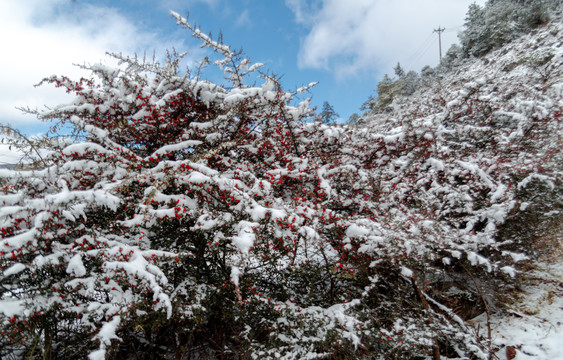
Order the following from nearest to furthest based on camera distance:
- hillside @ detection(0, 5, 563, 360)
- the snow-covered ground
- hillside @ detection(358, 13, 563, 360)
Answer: hillside @ detection(0, 5, 563, 360)
the snow-covered ground
hillside @ detection(358, 13, 563, 360)

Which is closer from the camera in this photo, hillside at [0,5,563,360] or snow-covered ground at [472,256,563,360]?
hillside at [0,5,563,360]

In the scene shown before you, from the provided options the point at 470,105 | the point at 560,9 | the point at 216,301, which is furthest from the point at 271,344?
the point at 560,9

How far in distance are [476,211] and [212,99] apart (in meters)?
4.71

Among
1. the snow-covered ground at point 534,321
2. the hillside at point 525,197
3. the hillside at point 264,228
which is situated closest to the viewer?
the hillside at point 264,228

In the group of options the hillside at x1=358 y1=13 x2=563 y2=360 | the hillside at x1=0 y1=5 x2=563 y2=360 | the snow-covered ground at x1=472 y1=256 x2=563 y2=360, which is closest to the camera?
the hillside at x1=0 y1=5 x2=563 y2=360

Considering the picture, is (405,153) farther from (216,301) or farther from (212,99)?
(216,301)

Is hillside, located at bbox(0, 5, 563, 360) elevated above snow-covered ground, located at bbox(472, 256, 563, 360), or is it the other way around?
hillside, located at bbox(0, 5, 563, 360)

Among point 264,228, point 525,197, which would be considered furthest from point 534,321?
point 264,228

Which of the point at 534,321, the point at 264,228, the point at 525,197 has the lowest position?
the point at 534,321

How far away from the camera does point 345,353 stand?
11.9 feet

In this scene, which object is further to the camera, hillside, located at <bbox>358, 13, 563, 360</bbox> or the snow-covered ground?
hillside, located at <bbox>358, 13, 563, 360</bbox>

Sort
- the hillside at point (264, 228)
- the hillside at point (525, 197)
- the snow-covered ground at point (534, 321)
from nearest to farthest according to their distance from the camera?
the hillside at point (264, 228), the snow-covered ground at point (534, 321), the hillside at point (525, 197)

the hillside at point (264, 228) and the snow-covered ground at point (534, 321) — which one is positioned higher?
the hillside at point (264, 228)

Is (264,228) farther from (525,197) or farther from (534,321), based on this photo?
(534,321)
